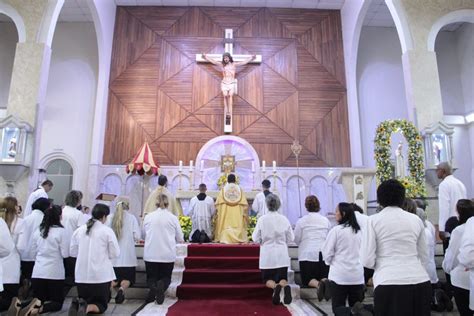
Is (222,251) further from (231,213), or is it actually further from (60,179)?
(60,179)

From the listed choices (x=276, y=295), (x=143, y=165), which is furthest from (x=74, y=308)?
(x=143, y=165)

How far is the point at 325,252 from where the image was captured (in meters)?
4.12

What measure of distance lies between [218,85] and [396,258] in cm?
1002

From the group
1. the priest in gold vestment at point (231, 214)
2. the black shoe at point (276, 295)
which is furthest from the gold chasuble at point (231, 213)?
the black shoe at point (276, 295)

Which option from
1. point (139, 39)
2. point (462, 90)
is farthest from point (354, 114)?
point (139, 39)

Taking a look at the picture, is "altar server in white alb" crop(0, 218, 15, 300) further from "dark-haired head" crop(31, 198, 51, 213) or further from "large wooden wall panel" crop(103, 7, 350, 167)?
"large wooden wall panel" crop(103, 7, 350, 167)

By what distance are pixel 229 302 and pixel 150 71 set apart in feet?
28.8

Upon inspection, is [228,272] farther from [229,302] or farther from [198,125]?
[198,125]

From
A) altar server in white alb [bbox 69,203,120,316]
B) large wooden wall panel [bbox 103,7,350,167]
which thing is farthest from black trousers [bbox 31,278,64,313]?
large wooden wall panel [bbox 103,7,350,167]

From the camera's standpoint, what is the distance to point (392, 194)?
2.80 metres

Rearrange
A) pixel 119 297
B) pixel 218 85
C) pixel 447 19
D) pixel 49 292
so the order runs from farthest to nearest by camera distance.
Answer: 1. pixel 218 85
2. pixel 447 19
3. pixel 119 297
4. pixel 49 292

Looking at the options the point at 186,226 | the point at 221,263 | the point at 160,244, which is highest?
the point at 186,226

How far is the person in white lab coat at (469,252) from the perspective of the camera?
3592 millimetres

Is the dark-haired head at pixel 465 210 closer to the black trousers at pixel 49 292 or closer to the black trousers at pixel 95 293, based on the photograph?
the black trousers at pixel 95 293
